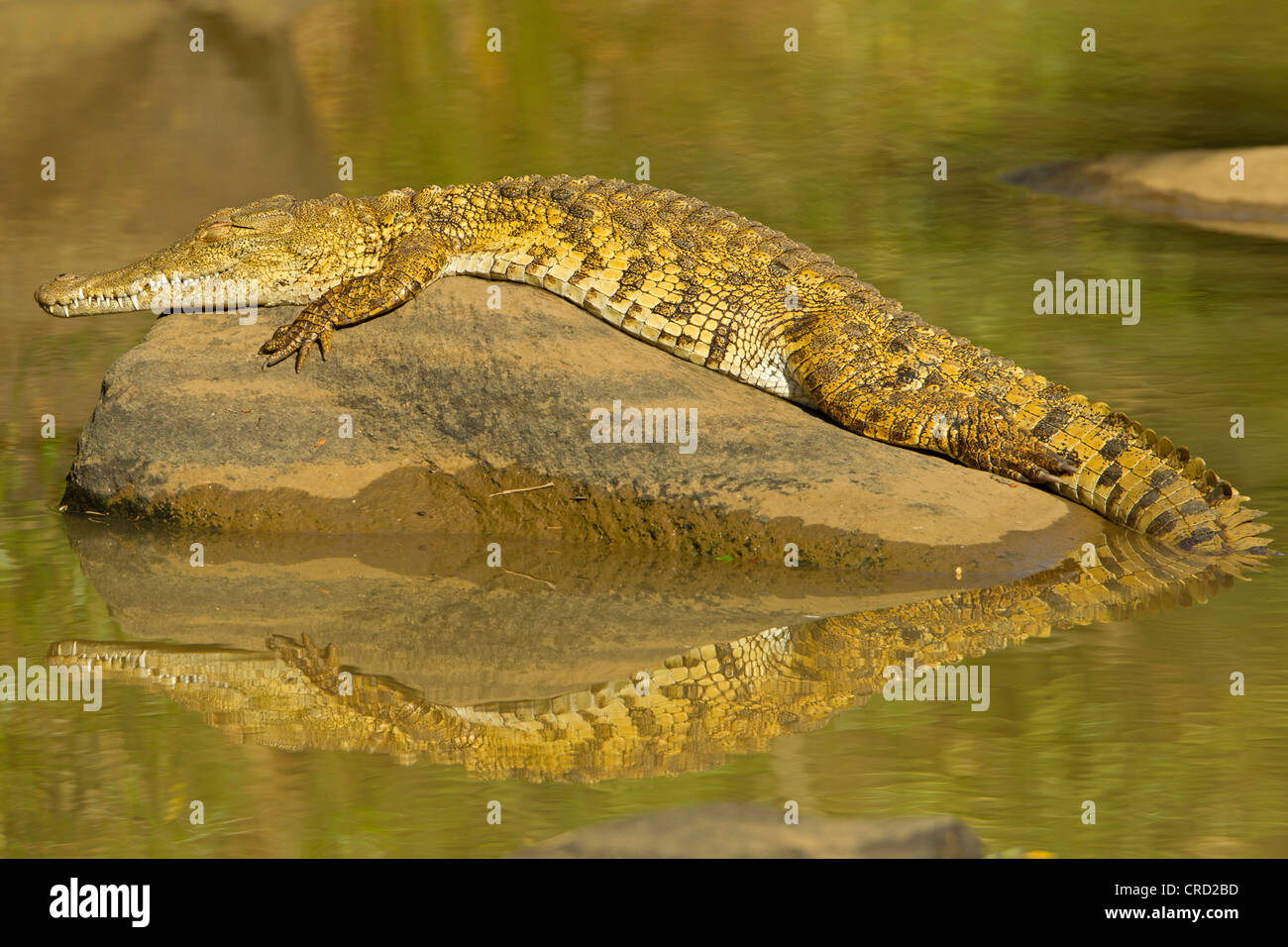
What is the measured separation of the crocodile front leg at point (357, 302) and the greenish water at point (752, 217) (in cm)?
97

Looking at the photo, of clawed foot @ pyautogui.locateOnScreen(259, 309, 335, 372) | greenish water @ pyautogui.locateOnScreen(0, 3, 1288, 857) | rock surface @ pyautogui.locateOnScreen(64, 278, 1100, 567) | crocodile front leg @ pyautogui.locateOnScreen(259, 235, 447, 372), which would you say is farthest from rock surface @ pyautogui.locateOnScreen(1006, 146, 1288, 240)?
clawed foot @ pyautogui.locateOnScreen(259, 309, 335, 372)

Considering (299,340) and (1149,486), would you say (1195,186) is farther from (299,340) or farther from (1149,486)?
(299,340)

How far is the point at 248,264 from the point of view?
24.7 feet

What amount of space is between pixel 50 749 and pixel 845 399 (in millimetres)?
3556

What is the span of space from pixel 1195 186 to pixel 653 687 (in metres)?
10.0

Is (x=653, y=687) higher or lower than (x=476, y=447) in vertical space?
lower

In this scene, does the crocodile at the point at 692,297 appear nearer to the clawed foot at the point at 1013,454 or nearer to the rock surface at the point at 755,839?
the clawed foot at the point at 1013,454

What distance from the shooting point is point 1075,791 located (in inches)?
184

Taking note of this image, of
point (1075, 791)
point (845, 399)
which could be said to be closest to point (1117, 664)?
point (1075, 791)

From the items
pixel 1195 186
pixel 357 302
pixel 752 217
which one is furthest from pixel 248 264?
pixel 1195 186

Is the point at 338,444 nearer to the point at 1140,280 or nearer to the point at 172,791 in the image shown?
the point at 172,791

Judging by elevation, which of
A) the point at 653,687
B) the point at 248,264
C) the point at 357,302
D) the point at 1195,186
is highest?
the point at 1195,186

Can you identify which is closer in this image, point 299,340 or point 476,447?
point 476,447

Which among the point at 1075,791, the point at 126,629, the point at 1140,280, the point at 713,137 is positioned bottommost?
the point at 1075,791
